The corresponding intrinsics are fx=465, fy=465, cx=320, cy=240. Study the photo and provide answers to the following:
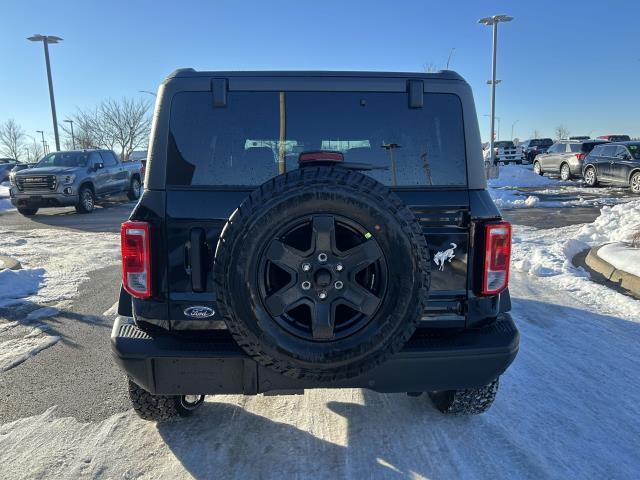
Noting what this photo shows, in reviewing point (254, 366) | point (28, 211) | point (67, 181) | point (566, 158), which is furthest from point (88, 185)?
point (566, 158)

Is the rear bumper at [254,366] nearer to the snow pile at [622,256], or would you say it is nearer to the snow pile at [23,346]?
the snow pile at [23,346]

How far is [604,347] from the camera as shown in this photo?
4043 millimetres

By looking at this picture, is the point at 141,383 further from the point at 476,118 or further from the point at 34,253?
the point at 34,253

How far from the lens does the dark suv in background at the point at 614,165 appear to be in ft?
54.2

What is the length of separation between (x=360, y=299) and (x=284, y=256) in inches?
16.0

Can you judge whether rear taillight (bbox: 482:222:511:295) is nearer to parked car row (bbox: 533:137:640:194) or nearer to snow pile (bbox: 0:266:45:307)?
snow pile (bbox: 0:266:45:307)

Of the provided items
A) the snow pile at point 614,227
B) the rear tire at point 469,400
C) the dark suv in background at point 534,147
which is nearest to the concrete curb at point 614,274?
the snow pile at point 614,227

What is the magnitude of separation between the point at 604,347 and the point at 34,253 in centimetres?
891

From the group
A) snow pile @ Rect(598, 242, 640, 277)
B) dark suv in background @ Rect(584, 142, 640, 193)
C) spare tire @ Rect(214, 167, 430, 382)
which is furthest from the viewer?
dark suv in background @ Rect(584, 142, 640, 193)

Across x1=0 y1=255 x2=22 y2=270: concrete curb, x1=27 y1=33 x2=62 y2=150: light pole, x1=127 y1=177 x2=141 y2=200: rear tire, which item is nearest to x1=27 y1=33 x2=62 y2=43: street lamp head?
x1=27 y1=33 x2=62 y2=150: light pole

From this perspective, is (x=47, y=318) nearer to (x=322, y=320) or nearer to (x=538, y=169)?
(x=322, y=320)

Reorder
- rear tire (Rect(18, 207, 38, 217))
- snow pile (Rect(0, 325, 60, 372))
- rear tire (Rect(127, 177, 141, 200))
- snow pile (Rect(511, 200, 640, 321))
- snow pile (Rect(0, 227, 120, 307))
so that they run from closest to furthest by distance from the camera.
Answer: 1. snow pile (Rect(0, 325, 60, 372))
2. snow pile (Rect(511, 200, 640, 321))
3. snow pile (Rect(0, 227, 120, 307))
4. rear tire (Rect(18, 207, 38, 217))
5. rear tire (Rect(127, 177, 141, 200))

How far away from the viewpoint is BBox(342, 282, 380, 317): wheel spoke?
2.16m

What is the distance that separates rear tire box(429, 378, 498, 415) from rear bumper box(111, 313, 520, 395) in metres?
0.47
